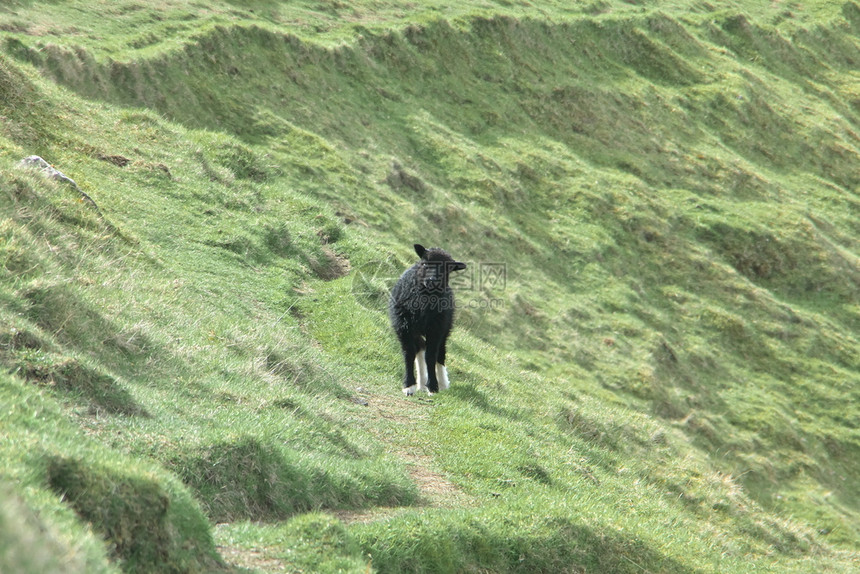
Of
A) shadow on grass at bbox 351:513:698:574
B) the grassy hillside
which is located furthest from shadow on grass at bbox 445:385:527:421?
shadow on grass at bbox 351:513:698:574

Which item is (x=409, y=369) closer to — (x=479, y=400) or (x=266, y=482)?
(x=479, y=400)

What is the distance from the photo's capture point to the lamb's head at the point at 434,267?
14.2 metres

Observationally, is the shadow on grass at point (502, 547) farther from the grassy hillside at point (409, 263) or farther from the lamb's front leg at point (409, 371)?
the lamb's front leg at point (409, 371)

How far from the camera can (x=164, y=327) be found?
12.2 m

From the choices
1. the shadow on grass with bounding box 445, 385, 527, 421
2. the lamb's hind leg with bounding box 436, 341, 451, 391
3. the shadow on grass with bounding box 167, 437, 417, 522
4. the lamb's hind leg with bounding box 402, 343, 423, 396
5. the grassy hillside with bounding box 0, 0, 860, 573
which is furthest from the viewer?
the lamb's hind leg with bounding box 436, 341, 451, 391

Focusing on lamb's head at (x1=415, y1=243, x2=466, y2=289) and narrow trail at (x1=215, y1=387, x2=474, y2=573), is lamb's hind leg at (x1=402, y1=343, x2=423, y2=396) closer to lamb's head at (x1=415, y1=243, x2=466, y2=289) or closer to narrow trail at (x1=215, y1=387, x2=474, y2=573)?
narrow trail at (x1=215, y1=387, x2=474, y2=573)

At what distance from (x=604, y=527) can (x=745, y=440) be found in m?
21.9

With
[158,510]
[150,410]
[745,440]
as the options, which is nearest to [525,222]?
[745,440]

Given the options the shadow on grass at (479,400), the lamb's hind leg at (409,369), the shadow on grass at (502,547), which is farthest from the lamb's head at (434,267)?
the shadow on grass at (502,547)

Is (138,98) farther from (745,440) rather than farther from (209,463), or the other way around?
(745,440)

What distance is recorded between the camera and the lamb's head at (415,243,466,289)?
14.2 meters

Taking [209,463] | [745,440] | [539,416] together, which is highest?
[209,463]

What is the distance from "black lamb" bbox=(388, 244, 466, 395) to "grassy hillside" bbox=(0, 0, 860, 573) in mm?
520

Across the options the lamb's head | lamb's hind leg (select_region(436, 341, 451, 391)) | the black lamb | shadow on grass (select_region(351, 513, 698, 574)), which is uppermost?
the lamb's head
